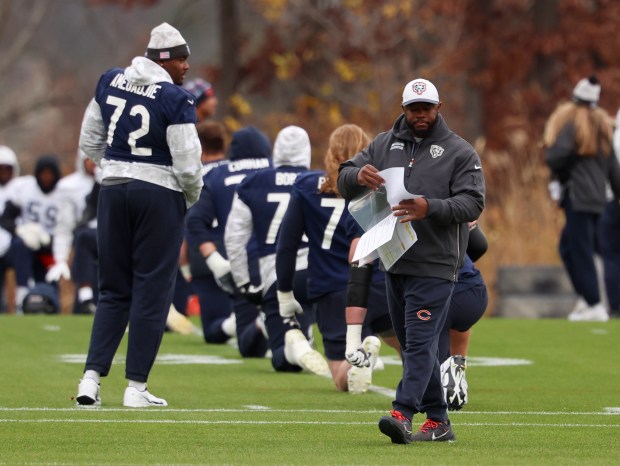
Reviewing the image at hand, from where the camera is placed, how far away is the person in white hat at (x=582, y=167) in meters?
17.9

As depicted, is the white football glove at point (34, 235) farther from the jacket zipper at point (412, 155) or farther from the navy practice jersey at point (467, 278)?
the jacket zipper at point (412, 155)

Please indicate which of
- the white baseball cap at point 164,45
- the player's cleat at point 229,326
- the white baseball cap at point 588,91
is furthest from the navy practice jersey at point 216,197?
the white baseball cap at point 164,45

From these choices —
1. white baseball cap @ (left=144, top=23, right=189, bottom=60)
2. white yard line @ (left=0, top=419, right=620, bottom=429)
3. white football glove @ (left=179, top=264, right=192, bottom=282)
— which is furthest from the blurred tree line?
white yard line @ (left=0, top=419, right=620, bottom=429)

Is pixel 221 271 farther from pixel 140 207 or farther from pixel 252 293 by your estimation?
pixel 140 207

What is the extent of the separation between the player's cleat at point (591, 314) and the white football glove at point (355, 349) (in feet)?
25.4

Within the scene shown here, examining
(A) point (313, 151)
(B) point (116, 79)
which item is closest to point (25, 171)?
(A) point (313, 151)

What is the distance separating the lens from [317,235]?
12156 millimetres

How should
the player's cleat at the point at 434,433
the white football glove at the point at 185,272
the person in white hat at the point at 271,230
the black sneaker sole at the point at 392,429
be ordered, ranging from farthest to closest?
1. the white football glove at the point at 185,272
2. the person in white hat at the point at 271,230
3. the player's cleat at the point at 434,433
4. the black sneaker sole at the point at 392,429

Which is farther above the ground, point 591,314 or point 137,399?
point 137,399

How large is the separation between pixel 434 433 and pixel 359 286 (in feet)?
7.71

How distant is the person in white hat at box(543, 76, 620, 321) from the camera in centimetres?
1792

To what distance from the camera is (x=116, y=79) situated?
1063cm

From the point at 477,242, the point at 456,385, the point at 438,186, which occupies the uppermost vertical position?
the point at 438,186

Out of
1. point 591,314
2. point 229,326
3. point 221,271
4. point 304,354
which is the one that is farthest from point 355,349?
point 591,314
